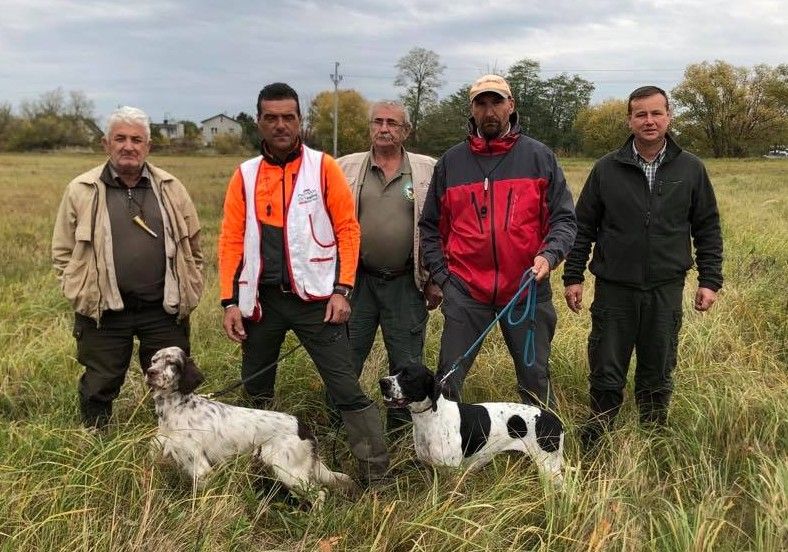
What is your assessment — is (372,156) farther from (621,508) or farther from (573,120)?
(573,120)

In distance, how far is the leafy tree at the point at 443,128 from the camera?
39.8 metres

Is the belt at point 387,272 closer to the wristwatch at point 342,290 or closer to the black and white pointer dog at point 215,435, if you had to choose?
the wristwatch at point 342,290

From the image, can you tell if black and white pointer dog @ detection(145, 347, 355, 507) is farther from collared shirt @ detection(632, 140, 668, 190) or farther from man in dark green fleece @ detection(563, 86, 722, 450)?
collared shirt @ detection(632, 140, 668, 190)

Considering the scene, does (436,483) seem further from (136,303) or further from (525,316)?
(136,303)

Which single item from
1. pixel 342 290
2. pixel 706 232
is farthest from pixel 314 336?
pixel 706 232

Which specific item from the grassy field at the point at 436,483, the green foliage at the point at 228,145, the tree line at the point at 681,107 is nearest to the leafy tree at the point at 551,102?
the tree line at the point at 681,107

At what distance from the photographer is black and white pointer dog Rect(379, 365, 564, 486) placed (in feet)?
10.3

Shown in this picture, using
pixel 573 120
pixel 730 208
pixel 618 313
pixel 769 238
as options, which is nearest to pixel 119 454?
pixel 618 313

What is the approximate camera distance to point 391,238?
378cm

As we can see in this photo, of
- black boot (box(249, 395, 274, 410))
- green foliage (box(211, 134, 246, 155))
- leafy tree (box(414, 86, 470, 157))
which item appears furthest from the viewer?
green foliage (box(211, 134, 246, 155))

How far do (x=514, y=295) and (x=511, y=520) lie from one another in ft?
3.98

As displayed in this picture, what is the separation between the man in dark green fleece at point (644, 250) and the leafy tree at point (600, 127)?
3834 cm

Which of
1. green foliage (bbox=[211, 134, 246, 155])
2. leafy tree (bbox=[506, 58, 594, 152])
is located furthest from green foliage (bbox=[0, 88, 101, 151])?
leafy tree (bbox=[506, 58, 594, 152])

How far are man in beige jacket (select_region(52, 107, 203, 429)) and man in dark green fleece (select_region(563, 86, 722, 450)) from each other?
2405 millimetres
